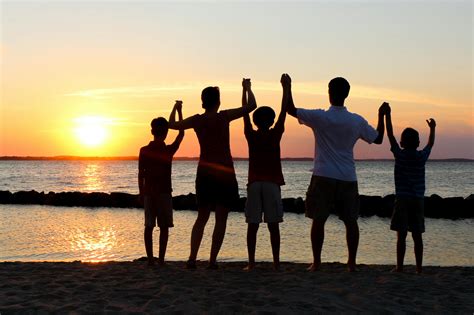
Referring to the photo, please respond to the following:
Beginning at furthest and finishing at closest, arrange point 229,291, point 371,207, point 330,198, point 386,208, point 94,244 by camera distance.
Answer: point 371,207 < point 386,208 < point 94,244 < point 330,198 < point 229,291

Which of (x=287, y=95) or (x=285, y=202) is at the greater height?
(x=287, y=95)

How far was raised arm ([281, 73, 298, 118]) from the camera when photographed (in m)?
5.97

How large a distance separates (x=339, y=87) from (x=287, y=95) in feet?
1.98

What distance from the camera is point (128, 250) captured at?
1179 cm

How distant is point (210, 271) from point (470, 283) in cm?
298

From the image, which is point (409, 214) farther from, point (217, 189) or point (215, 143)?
point (215, 143)

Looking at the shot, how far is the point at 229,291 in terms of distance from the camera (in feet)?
17.5

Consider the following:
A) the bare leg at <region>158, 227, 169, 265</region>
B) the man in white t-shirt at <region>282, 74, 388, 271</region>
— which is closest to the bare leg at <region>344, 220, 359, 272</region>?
the man in white t-shirt at <region>282, 74, 388, 271</region>

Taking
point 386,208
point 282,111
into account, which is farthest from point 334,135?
point 386,208

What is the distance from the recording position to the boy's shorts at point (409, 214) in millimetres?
6637

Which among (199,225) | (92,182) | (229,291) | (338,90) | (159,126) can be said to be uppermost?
(338,90)

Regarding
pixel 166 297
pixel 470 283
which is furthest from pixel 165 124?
pixel 470 283

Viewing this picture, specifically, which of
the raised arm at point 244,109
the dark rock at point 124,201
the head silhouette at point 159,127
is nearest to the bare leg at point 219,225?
the raised arm at point 244,109

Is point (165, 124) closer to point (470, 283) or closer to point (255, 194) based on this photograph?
point (255, 194)
